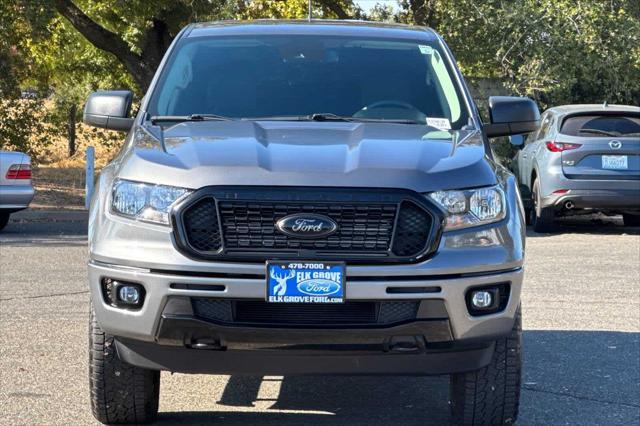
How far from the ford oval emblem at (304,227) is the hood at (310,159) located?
151 millimetres

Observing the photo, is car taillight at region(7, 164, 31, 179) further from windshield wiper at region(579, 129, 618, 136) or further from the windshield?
the windshield

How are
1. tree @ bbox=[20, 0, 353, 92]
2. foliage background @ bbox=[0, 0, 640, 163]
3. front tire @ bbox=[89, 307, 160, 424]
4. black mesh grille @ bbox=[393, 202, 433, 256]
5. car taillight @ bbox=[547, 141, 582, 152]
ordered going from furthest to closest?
foliage background @ bbox=[0, 0, 640, 163], tree @ bbox=[20, 0, 353, 92], car taillight @ bbox=[547, 141, 582, 152], front tire @ bbox=[89, 307, 160, 424], black mesh grille @ bbox=[393, 202, 433, 256]

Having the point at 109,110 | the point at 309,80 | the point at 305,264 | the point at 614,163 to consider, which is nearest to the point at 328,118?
the point at 309,80

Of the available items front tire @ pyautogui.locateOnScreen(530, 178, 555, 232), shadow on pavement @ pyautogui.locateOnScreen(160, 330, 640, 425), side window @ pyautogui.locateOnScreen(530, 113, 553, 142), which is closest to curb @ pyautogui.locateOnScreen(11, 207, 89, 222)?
A: front tire @ pyautogui.locateOnScreen(530, 178, 555, 232)

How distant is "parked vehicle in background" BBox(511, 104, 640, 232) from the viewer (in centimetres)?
1580

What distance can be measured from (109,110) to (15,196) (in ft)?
32.1

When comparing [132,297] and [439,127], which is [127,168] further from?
[439,127]

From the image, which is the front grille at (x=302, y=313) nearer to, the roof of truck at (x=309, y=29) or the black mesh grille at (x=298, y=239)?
the black mesh grille at (x=298, y=239)

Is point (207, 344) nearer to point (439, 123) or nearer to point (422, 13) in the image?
point (439, 123)

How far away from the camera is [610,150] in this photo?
15.8m

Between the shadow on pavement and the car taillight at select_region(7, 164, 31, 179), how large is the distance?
9734 millimetres

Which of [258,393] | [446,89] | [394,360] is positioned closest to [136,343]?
[394,360]

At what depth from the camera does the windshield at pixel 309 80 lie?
20.9 feet

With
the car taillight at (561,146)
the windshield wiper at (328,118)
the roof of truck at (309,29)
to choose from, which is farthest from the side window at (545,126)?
the windshield wiper at (328,118)
